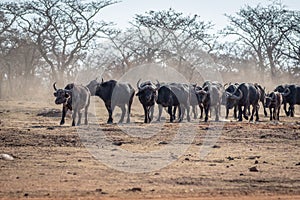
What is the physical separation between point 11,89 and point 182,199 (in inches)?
1688

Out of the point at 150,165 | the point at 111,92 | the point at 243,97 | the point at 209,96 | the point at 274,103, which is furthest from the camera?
the point at 274,103

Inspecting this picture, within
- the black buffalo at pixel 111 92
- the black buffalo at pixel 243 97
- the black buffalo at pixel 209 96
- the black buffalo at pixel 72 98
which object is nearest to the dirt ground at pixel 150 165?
the black buffalo at pixel 72 98

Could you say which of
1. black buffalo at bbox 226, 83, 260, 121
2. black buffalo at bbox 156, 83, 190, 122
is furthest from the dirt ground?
black buffalo at bbox 226, 83, 260, 121

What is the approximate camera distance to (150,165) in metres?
11.5

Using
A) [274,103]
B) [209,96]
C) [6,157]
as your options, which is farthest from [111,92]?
[6,157]

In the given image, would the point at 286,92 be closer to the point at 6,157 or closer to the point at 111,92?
the point at 111,92

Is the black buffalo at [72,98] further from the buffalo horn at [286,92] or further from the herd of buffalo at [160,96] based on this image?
the buffalo horn at [286,92]

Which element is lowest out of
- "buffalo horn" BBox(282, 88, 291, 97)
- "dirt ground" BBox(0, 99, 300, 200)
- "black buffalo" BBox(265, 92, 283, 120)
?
"dirt ground" BBox(0, 99, 300, 200)

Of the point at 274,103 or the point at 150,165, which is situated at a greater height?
the point at 274,103

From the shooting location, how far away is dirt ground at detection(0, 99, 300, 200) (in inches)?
360

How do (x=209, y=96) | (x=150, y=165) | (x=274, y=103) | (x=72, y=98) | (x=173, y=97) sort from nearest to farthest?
(x=150, y=165), (x=72, y=98), (x=173, y=97), (x=209, y=96), (x=274, y=103)

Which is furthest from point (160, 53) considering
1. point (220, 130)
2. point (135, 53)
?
point (220, 130)

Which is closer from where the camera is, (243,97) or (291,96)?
(243,97)

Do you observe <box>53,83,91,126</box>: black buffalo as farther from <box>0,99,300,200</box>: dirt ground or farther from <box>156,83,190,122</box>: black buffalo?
<box>156,83,190,122</box>: black buffalo
